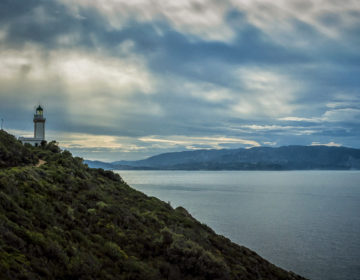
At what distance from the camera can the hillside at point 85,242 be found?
30.9 ft

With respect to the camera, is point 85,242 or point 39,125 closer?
point 85,242

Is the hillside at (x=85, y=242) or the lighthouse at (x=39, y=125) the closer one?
the hillside at (x=85, y=242)

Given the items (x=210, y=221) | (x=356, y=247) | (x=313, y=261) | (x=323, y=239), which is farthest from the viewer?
(x=210, y=221)

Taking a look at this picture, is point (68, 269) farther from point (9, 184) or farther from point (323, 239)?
point (323, 239)

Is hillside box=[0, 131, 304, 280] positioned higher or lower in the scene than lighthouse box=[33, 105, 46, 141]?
lower

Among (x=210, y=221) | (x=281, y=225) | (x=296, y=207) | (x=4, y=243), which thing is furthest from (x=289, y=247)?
(x=296, y=207)

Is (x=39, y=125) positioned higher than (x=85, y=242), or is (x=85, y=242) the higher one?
(x=39, y=125)

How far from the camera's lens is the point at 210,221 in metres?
52.6

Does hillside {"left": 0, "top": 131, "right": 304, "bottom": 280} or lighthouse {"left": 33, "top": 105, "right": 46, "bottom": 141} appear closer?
Result: hillside {"left": 0, "top": 131, "right": 304, "bottom": 280}

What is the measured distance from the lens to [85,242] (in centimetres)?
1179

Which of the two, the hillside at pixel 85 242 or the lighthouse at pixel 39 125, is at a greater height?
the lighthouse at pixel 39 125

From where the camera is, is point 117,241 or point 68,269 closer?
point 68,269

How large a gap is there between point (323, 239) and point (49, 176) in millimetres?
34468

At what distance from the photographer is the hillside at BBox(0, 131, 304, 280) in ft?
30.9
